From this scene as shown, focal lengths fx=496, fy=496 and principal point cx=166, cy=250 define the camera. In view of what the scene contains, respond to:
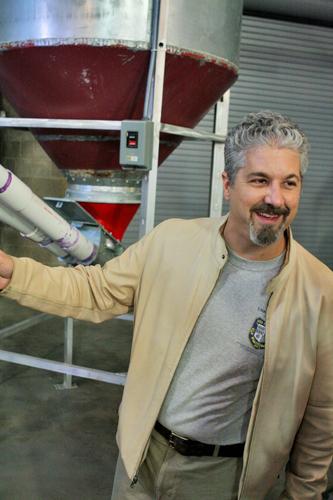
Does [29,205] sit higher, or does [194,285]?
[29,205]

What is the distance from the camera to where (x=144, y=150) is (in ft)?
5.88

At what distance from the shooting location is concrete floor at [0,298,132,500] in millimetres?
2031

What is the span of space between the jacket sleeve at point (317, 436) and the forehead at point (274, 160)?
30cm

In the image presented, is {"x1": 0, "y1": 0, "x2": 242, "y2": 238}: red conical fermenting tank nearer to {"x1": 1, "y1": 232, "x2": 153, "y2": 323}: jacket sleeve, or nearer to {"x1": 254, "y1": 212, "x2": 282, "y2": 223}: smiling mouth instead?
{"x1": 1, "y1": 232, "x2": 153, "y2": 323}: jacket sleeve

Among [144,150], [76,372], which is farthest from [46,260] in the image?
[144,150]

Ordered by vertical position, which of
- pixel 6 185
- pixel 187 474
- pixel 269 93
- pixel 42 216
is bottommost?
pixel 187 474

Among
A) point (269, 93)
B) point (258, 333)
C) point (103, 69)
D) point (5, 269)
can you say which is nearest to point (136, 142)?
point (103, 69)

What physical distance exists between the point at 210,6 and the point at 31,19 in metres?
0.68

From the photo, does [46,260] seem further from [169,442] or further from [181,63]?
[169,442]

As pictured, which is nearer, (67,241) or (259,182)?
(259,182)

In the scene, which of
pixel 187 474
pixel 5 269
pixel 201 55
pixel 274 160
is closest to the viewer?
pixel 274 160

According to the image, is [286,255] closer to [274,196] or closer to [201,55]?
[274,196]

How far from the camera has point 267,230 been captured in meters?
1.00

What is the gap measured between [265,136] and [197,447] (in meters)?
0.72
